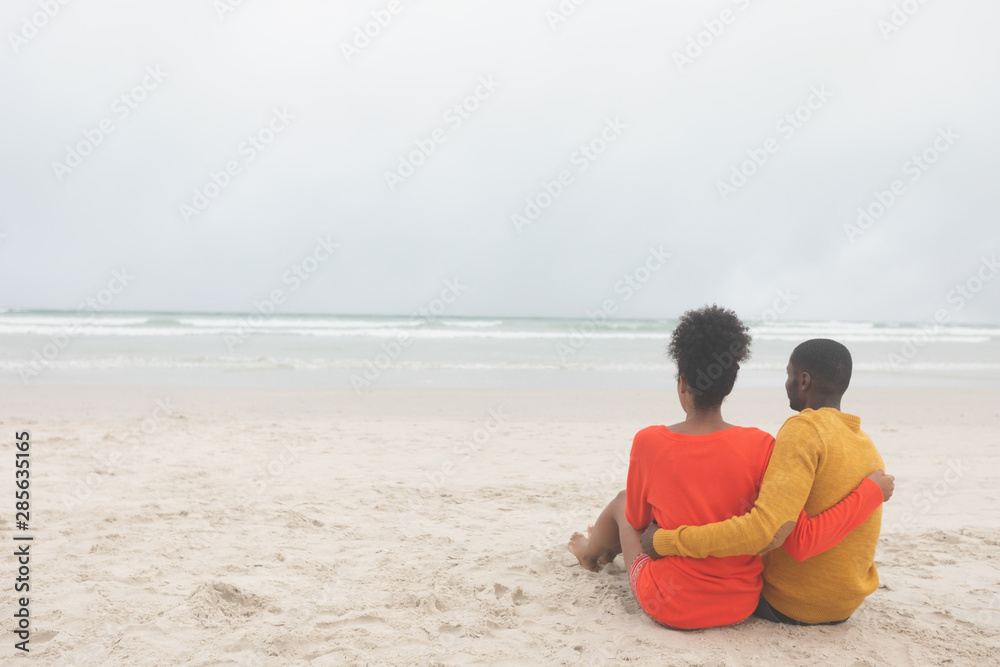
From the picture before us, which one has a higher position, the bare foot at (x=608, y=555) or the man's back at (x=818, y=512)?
the man's back at (x=818, y=512)

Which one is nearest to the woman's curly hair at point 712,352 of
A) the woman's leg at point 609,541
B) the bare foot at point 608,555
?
the woman's leg at point 609,541

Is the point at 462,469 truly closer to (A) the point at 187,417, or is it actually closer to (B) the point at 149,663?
(B) the point at 149,663

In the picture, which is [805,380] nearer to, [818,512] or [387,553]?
[818,512]

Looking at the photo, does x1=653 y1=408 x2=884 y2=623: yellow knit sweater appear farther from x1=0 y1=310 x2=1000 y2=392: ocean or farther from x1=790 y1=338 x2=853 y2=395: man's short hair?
x1=0 y1=310 x2=1000 y2=392: ocean

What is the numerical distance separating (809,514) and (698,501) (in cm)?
43

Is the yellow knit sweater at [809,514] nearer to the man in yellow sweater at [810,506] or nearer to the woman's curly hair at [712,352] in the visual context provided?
the man in yellow sweater at [810,506]

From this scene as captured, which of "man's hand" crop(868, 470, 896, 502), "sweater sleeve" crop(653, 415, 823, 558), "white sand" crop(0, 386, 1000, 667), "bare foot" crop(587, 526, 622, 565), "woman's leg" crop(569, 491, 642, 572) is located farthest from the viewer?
"bare foot" crop(587, 526, 622, 565)

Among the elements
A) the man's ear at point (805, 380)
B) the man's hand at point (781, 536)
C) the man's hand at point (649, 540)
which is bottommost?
the man's hand at point (649, 540)

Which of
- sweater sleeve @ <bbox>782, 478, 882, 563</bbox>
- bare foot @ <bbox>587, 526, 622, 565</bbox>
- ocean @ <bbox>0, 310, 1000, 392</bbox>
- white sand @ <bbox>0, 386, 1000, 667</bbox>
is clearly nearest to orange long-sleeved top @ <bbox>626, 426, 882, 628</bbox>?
sweater sleeve @ <bbox>782, 478, 882, 563</bbox>

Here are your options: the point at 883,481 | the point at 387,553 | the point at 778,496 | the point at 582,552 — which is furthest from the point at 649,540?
the point at 387,553

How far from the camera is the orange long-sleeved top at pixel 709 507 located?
2.42 metres

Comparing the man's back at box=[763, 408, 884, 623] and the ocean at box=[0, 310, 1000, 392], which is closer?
the man's back at box=[763, 408, 884, 623]

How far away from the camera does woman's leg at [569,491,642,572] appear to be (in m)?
2.85

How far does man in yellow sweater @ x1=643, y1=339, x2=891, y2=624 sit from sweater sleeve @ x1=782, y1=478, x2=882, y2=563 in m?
0.03
